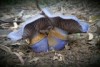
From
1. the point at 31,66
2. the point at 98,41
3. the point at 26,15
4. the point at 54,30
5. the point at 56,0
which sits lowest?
the point at 31,66

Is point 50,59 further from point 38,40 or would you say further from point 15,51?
point 15,51

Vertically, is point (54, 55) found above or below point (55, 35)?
below

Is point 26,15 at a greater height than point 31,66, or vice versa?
point 26,15

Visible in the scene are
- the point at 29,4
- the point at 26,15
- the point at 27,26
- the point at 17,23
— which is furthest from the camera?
the point at 29,4

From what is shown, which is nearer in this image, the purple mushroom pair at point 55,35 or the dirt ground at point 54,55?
the dirt ground at point 54,55

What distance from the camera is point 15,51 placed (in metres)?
2.55

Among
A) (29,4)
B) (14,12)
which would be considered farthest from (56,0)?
(14,12)

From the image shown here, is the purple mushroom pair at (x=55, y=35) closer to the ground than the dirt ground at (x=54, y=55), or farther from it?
farther from it

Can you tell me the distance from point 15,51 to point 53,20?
0.56 metres

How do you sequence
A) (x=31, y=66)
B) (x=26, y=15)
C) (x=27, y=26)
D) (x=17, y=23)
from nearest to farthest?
(x=31, y=66), (x=27, y=26), (x=17, y=23), (x=26, y=15)

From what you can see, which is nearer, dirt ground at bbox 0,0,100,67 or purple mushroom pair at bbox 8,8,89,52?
dirt ground at bbox 0,0,100,67

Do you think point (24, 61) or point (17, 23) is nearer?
Result: point (24, 61)

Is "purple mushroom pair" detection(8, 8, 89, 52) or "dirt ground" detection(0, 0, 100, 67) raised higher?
"purple mushroom pair" detection(8, 8, 89, 52)

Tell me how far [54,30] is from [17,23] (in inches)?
42.6
